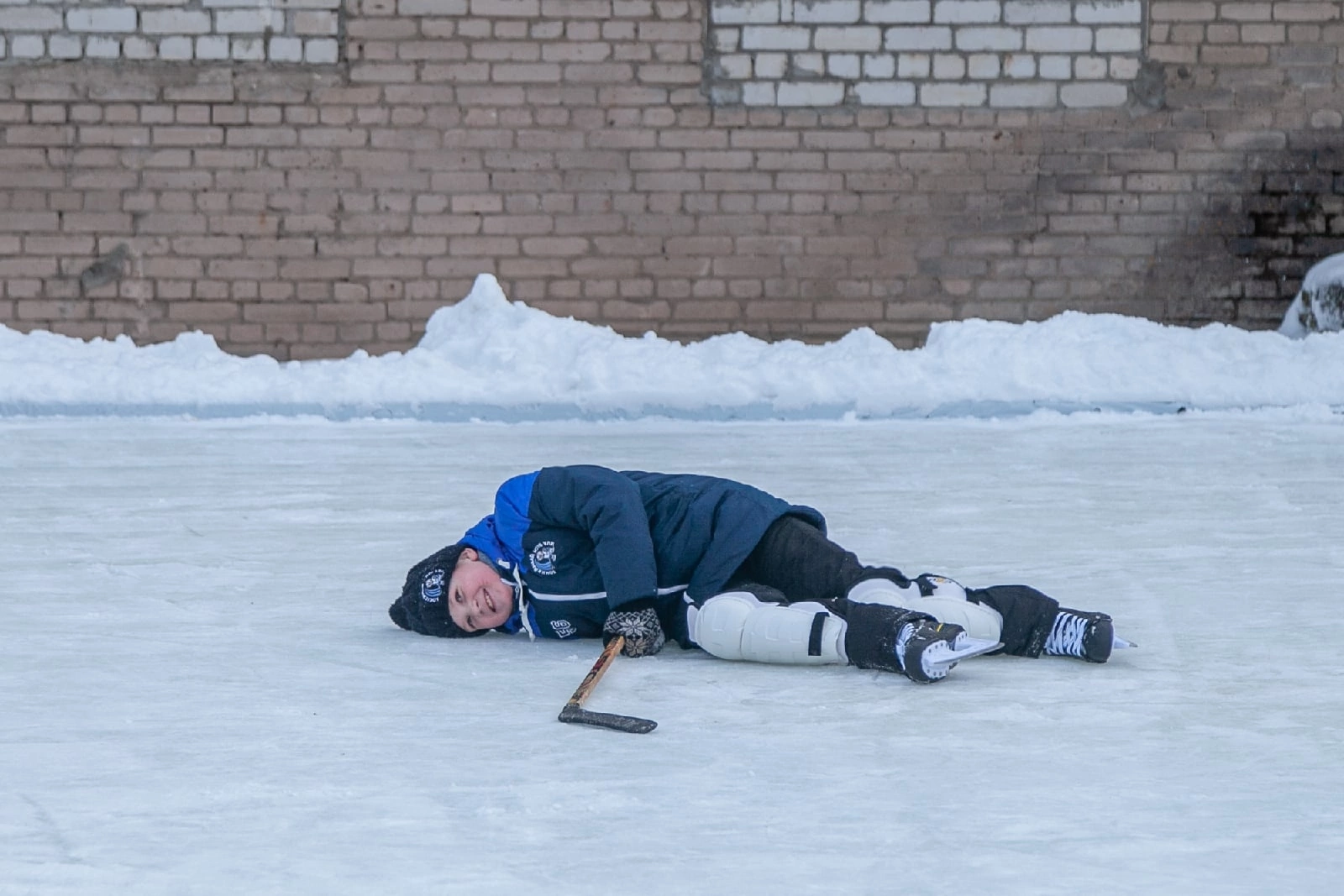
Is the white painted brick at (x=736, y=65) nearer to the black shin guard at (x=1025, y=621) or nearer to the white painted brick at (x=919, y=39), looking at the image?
the white painted brick at (x=919, y=39)

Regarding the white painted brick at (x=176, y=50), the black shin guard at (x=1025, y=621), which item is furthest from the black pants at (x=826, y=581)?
the white painted brick at (x=176, y=50)

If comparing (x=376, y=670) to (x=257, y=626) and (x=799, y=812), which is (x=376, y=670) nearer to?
(x=257, y=626)

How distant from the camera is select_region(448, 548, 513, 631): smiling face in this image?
3098 mm

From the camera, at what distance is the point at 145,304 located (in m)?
8.41

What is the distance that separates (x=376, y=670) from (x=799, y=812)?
1103 mm

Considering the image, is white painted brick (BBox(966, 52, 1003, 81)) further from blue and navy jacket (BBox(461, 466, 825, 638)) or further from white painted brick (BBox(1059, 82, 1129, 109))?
blue and navy jacket (BBox(461, 466, 825, 638))

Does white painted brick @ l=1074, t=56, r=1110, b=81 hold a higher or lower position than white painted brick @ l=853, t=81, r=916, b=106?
higher

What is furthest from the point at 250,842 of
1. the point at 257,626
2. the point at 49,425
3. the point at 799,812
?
the point at 49,425

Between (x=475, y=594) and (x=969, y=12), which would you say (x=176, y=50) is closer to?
(x=969, y=12)

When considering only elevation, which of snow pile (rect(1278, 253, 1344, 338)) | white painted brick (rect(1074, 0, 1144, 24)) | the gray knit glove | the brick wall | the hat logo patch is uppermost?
white painted brick (rect(1074, 0, 1144, 24))

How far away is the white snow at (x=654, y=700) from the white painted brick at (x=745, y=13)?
2.86m

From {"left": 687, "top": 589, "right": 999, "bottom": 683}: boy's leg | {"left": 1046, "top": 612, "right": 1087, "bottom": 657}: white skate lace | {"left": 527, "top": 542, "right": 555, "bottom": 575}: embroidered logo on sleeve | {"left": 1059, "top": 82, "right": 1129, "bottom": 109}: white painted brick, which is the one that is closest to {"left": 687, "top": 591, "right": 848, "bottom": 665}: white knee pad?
{"left": 687, "top": 589, "right": 999, "bottom": 683}: boy's leg

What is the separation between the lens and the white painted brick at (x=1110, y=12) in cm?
849

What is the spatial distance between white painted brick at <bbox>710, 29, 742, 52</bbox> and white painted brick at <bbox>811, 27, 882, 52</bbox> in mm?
419
